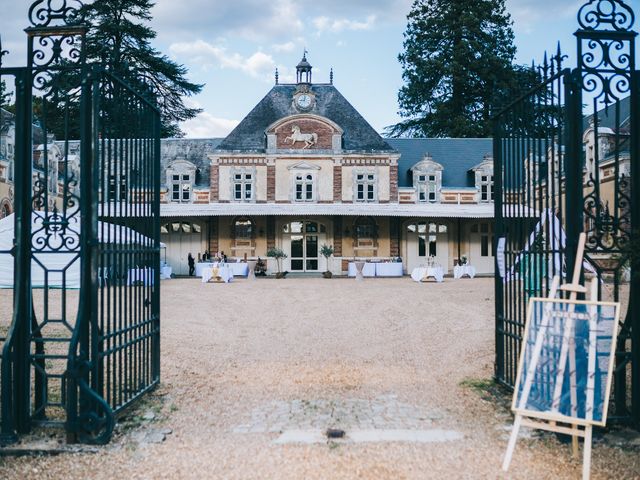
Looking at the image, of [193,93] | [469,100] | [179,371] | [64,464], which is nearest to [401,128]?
[469,100]

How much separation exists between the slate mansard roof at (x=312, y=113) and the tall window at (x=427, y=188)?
74.8 inches

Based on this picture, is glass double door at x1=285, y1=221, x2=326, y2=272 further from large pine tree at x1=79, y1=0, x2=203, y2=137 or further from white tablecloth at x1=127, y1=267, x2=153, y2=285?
white tablecloth at x1=127, y1=267, x2=153, y2=285

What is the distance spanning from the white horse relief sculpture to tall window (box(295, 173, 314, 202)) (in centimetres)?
123

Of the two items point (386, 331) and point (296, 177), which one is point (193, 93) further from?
point (386, 331)

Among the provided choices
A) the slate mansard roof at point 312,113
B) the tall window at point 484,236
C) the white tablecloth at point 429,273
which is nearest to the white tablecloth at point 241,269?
the slate mansard roof at point 312,113

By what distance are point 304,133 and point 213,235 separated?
5.43 metres

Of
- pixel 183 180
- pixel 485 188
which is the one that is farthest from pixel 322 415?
→ pixel 485 188

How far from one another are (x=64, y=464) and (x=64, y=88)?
7.78 feet

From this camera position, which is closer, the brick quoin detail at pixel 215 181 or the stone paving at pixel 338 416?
the stone paving at pixel 338 416

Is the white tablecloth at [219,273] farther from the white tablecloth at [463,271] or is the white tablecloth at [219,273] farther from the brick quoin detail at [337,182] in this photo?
the white tablecloth at [463,271]

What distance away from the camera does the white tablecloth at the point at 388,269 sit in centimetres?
2170

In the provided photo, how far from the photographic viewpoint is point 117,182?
4.38 meters

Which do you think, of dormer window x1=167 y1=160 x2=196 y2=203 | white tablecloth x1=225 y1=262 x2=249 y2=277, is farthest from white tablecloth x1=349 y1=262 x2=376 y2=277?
dormer window x1=167 y1=160 x2=196 y2=203

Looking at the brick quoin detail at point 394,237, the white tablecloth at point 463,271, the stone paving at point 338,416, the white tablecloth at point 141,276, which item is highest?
the brick quoin detail at point 394,237
